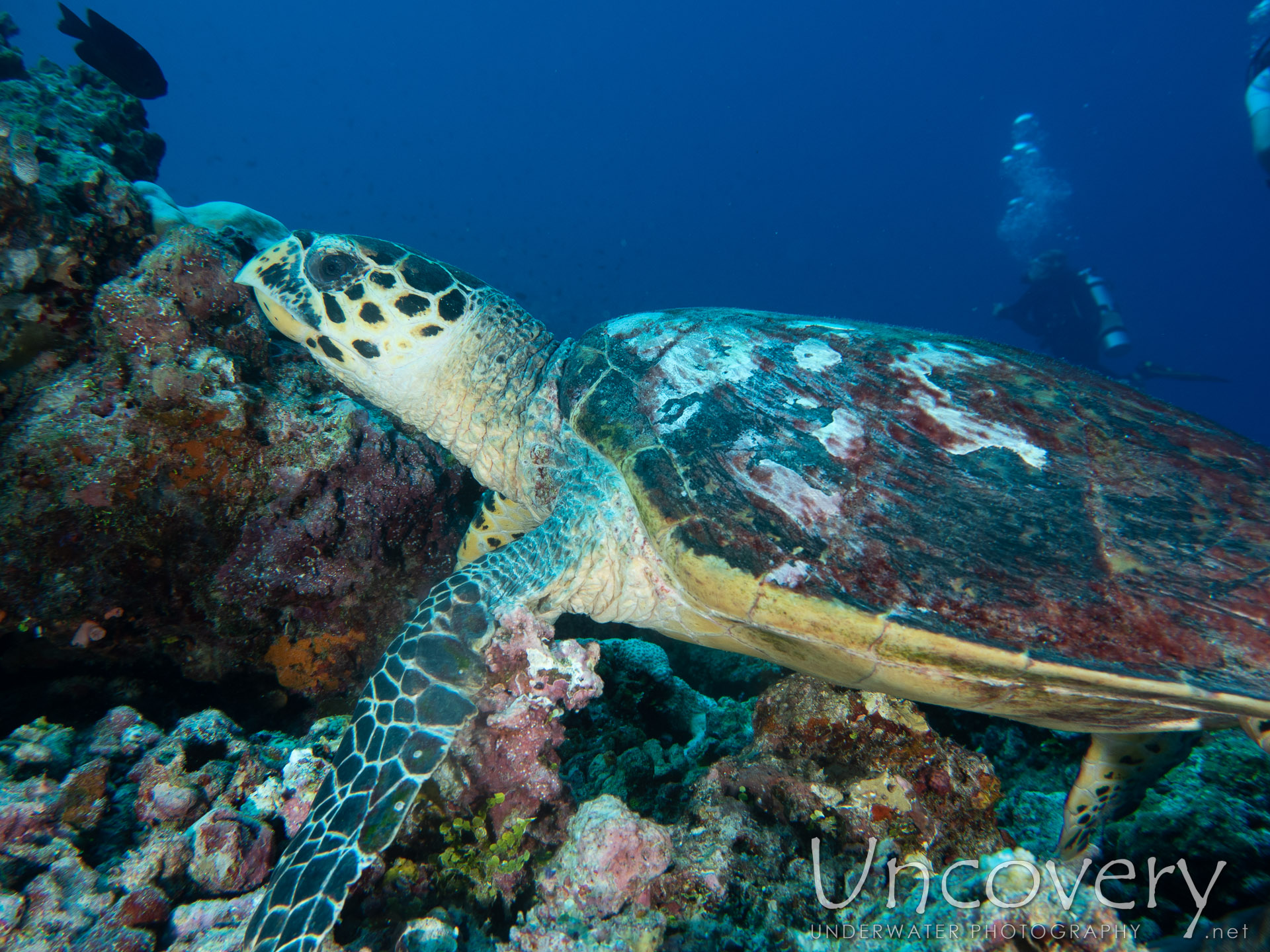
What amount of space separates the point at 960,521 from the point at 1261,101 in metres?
17.3

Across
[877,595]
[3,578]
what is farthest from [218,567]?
[877,595]

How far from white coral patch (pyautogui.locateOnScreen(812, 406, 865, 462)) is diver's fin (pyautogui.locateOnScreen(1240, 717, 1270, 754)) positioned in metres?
1.37

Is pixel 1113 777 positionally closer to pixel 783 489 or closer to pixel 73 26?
pixel 783 489

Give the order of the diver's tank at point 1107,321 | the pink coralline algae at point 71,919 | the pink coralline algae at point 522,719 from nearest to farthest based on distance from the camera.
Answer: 1. the pink coralline algae at point 71,919
2. the pink coralline algae at point 522,719
3. the diver's tank at point 1107,321

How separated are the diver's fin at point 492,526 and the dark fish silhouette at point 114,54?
539 centimetres

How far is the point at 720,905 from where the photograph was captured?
144 cm

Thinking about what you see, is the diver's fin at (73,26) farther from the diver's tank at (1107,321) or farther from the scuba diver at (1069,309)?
the diver's tank at (1107,321)

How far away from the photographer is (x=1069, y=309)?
16.4 m

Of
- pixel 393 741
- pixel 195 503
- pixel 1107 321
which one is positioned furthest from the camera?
pixel 1107 321

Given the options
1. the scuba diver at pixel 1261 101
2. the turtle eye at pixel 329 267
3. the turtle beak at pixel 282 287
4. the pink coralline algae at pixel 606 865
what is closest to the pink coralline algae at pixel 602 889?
the pink coralline algae at pixel 606 865

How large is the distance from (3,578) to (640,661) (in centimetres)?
270

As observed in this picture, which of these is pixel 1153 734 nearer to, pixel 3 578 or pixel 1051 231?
pixel 3 578

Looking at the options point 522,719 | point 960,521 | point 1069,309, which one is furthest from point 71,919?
point 1069,309

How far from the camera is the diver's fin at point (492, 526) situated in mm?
2924
